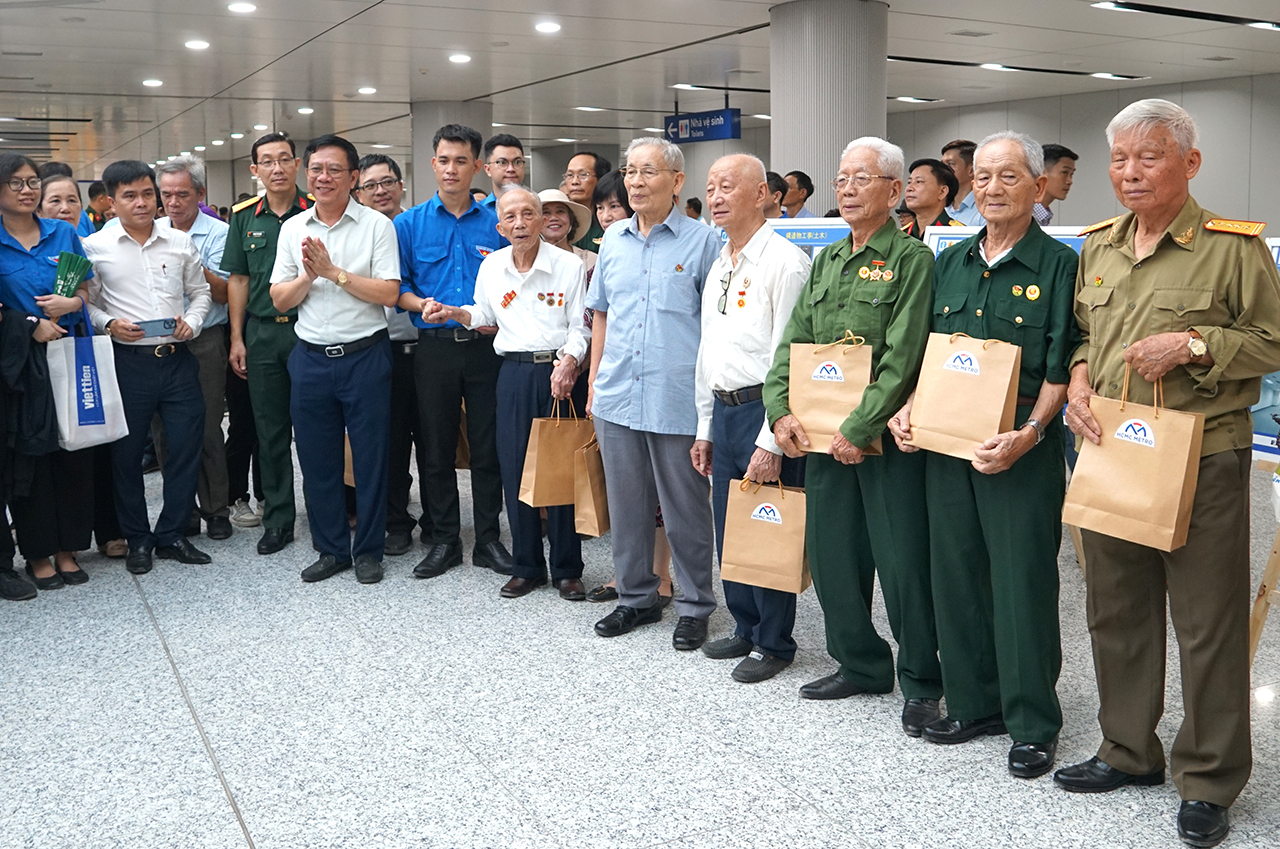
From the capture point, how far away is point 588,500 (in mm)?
4258

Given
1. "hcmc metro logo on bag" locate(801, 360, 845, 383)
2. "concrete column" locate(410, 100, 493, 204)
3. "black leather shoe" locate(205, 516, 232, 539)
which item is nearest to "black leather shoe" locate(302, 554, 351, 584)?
"black leather shoe" locate(205, 516, 232, 539)

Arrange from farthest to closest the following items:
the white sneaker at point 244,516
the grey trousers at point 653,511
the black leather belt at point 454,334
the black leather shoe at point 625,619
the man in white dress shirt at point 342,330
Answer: the white sneaker at point 244,516, the black leather belt at point 454,334, the man in white dress shirt at point 342,330, the black leather shoe at point 625,619, the grey trousers at point 653,511

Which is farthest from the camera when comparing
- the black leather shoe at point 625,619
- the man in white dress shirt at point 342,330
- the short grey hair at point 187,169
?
the short grey hair at point 187,169

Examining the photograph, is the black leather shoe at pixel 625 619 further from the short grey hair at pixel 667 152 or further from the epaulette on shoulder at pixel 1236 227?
the epaulette on shoulder at pixel 1236 227

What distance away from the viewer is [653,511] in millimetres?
4129

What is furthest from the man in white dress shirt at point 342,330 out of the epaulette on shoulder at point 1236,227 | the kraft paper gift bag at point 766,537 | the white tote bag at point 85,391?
the epaulette on shoulder at point 1236,227

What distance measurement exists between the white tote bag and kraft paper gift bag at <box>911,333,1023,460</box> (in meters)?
3.32

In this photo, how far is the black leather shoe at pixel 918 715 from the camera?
320cm

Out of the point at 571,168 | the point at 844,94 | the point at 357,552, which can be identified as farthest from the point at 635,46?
the point at 357,552

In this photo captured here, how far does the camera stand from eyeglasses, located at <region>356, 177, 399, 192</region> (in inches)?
214

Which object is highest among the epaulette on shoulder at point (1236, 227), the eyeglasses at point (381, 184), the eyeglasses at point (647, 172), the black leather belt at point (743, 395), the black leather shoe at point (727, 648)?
the eyeglasses at point (381, 184)

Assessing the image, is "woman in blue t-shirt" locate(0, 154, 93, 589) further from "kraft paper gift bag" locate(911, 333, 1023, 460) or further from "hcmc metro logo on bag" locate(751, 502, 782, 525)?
"kraft paper gift bag" locate(911, 333, 1023, 460)

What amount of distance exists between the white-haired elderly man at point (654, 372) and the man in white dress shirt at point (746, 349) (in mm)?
135

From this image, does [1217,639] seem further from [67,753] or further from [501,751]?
[67,753]
